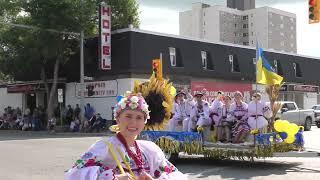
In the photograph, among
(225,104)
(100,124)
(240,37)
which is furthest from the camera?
(240,37)

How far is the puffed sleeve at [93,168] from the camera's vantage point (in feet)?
12.1

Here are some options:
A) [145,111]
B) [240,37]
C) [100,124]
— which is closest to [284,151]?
[145,111]

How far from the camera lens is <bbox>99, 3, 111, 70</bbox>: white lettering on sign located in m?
33.2

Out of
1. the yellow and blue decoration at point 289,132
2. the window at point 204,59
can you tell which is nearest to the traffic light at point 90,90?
the window at point 204,59

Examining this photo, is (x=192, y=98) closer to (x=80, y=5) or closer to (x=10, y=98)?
(x=80, y=5)

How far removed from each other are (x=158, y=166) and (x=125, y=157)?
34cm

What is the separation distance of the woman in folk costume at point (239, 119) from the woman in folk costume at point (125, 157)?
9730 mm

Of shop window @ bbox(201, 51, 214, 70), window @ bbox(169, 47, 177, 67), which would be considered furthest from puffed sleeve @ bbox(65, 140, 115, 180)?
shop window @ bbox(201, 51, 214, 70)

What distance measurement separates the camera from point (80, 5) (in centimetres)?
3328

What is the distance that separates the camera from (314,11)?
1641cm

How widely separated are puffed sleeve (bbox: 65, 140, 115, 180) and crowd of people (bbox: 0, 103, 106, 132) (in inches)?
1093

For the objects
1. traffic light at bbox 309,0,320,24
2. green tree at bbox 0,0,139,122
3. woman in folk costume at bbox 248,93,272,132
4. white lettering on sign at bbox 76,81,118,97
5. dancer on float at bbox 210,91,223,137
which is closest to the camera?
woman in folk costume at bbox 248,93,272,132

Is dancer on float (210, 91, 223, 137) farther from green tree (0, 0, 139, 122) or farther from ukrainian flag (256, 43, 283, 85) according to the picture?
green tree (0, 0, 139, 122)

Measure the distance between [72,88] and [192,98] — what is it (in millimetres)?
23296
